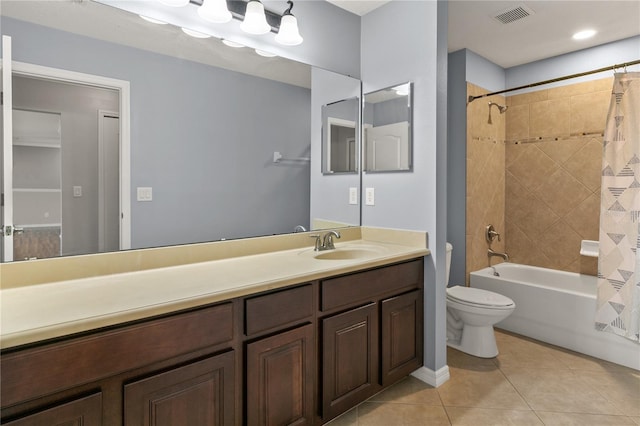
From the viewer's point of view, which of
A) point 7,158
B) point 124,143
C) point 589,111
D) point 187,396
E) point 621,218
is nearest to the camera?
point 187,396

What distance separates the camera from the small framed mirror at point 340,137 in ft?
7.90

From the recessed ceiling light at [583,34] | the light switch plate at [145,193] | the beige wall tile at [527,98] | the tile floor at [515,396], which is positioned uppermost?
the recessed ceiling light at [583,34]

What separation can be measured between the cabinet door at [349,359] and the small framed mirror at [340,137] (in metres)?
1.04

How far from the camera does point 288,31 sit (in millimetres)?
2006

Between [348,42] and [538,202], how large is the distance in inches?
97.2

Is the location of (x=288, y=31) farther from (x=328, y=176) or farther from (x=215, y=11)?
(x=328, y=176)

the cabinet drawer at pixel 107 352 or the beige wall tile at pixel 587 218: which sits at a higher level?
the beige wall tile at pixel 587 218

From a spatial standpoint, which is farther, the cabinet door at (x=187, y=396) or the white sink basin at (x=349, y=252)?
the white sink basin at (x=349, y=252)

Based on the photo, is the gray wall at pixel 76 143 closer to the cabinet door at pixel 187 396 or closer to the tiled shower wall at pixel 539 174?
the cabinet door at pixel 187 396

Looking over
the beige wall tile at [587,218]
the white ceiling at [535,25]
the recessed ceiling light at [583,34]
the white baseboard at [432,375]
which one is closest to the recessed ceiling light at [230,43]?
the white ceiling at [535,25]

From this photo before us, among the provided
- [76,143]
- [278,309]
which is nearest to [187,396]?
[278,309]

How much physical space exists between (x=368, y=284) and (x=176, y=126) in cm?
125

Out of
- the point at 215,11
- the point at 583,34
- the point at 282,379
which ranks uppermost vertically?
the point at 583,34

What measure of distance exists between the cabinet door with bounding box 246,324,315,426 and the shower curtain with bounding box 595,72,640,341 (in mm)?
2195
